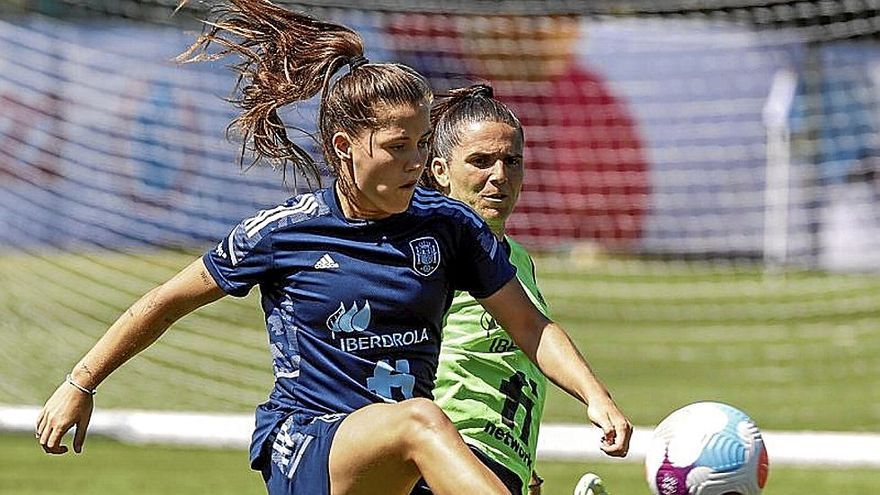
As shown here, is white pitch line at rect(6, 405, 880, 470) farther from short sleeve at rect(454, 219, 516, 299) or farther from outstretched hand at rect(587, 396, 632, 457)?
outstretched hand at rect(587, 396, 632, 457)

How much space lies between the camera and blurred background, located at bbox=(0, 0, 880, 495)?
1109 cm

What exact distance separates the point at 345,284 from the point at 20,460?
4944mm

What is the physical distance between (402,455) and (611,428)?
1.63ft

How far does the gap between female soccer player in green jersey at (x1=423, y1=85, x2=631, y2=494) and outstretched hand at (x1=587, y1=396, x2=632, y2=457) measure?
892 millimetres

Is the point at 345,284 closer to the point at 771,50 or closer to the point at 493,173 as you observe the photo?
the point at 493,173

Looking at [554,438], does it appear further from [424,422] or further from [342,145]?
[424,422]

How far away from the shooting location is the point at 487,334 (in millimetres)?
5113

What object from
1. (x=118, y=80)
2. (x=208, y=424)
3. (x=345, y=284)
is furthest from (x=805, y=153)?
(x=345, y=284)

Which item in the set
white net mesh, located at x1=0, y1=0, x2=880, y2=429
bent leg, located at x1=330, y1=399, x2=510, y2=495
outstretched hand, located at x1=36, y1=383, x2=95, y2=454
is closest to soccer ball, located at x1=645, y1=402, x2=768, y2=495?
bent leg, located at x1=330, y1=399, x2=510, y2=495

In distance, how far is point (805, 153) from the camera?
15.3 meters

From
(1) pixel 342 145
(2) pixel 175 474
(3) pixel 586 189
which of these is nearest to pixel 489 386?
(1) pixel 342 145

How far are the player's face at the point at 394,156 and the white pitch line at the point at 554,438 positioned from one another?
3.68 meters

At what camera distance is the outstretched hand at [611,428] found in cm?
403

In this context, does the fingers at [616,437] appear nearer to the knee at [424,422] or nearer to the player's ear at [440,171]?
the knee at [424,422]
